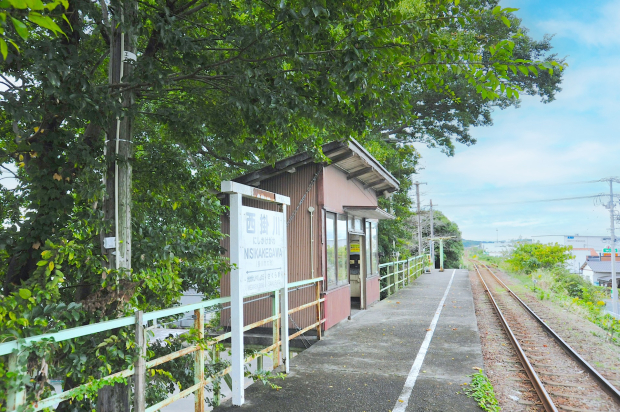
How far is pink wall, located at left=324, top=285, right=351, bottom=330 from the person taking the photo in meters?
9.34

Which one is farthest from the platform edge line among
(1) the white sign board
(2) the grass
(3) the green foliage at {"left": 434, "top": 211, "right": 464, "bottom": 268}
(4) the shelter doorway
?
(3) the green foliage at {"left": 434, "top": 211, "right": 464, "bottom": 268}

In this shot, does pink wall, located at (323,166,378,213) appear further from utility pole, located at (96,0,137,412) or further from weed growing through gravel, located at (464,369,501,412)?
utility pole, located at (96,0,137,412)

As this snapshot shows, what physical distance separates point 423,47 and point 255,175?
5.71 m

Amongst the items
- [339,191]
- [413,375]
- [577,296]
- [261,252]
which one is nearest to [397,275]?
[339,191]

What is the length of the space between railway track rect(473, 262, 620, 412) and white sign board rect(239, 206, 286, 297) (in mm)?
3719

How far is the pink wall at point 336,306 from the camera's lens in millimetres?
9345

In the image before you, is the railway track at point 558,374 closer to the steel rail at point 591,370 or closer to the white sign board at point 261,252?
the steel rail at point 591,370

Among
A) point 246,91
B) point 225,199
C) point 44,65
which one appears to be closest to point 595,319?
point 225,199

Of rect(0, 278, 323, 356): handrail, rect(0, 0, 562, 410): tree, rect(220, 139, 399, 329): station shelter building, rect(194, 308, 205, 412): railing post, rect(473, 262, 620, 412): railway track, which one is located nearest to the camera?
rect(0, 278, 323, 356): handrail

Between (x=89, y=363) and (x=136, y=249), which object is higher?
(x=136, y=249)

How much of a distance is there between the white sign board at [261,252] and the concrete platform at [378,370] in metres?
1.27

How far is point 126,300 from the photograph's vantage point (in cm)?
381

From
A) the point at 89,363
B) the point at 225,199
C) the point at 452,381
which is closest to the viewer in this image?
the point at 89,363

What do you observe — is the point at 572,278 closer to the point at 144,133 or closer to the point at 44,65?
the point at 144,133
